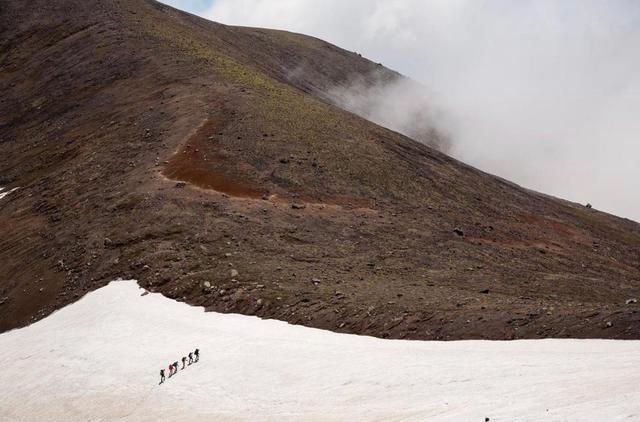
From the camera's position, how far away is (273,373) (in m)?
23.8

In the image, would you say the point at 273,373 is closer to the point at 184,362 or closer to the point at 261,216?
the point at 184,362

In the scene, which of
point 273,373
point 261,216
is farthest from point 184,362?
point 261,216

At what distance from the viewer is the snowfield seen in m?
18.5

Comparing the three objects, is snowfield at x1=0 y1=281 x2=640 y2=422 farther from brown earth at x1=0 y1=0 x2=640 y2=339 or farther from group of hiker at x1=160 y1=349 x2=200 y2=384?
brown earth at x1=0 y1=0 x2=640 y2=339

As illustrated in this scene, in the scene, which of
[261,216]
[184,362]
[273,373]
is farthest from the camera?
[261,216]

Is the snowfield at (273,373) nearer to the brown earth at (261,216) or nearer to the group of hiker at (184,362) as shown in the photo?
the group of hiker at (184,362)

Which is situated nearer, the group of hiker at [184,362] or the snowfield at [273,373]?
the snowfield at [273,373]

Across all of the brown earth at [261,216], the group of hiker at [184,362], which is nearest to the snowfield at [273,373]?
the group of hiker at [184,362]

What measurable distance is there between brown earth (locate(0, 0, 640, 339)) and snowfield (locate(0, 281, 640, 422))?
1.40 m

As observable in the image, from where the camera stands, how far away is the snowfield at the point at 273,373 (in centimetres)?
1847

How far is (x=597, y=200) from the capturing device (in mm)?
124000

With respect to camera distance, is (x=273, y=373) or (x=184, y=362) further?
(x=184, y=362)

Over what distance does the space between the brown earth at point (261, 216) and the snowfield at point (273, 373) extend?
55.0 inches

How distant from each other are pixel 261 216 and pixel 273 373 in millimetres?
→ 15406
